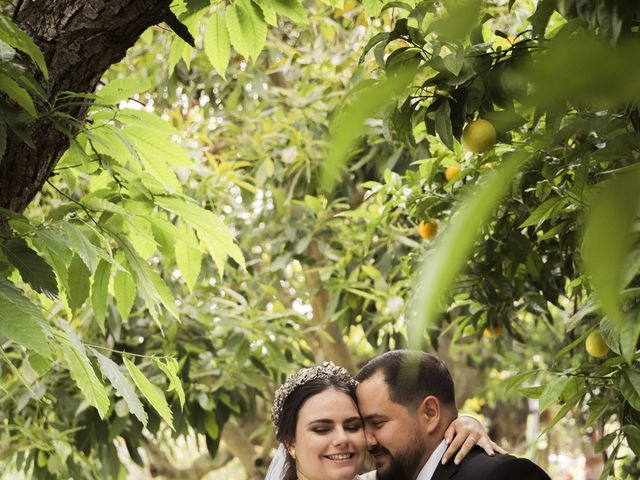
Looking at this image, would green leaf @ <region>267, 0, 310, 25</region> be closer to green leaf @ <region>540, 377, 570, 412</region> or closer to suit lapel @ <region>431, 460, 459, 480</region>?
green leaf @ <region>540, 377, 570, 412</region>

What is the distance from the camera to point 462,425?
2689 mm

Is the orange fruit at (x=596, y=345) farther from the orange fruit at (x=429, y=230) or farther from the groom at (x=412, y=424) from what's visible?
the orange fruit at (x=429, y=230)

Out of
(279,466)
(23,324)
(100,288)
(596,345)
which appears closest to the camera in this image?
(23,324)

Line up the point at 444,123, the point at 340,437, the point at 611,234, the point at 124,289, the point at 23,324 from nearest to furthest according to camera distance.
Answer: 1. the point at 611,234
2. the point at 23,324
3. the point at 444,123
4. the point at 124,289
5. the point at 340,437

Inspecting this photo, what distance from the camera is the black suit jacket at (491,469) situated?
2.37 m

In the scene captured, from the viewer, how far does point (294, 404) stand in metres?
3.08

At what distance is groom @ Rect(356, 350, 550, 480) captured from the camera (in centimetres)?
256

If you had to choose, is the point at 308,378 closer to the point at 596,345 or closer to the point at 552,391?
the point at 596,345

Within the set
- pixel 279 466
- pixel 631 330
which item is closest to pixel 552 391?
pixel 631 330

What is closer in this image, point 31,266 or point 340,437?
point 31,266

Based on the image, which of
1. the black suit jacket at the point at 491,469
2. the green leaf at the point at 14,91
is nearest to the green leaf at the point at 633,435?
the black suit jacket at the point at 491,469

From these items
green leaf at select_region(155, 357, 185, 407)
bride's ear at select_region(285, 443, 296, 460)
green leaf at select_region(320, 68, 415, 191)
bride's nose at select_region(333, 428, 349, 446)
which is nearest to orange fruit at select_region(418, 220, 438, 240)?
bride's nose at select_region(333, 428, 349, 446)

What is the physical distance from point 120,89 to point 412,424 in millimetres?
1326

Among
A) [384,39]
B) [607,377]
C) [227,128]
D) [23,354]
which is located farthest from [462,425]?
[227,128]
